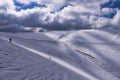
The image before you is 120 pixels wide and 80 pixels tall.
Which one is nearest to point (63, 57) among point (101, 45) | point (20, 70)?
point (101, 45)

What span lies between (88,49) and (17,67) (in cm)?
1502

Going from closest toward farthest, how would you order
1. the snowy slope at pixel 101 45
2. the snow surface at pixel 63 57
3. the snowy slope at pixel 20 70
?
the snowy slope at pixel 20 70 < the snow surface at pixel 63 57 < the snowy slope at pixel 101 45

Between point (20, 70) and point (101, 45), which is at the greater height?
point (20, 70)

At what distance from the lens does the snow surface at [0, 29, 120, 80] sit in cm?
1233

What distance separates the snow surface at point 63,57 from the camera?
1233 centimetres

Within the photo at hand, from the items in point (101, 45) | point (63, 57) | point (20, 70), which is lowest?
point (63, 57)

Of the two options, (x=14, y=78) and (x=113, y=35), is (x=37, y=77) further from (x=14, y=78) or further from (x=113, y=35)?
(x=113, y=35)

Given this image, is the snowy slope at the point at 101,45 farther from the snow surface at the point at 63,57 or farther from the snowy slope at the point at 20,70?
the snowy slope at the point at 20,70

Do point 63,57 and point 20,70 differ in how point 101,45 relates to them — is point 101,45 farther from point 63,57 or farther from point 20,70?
point 20,70

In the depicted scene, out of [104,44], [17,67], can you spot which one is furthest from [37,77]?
[104,44]

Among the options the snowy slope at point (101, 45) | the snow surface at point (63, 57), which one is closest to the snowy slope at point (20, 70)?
the snow surface at point (63, 57)

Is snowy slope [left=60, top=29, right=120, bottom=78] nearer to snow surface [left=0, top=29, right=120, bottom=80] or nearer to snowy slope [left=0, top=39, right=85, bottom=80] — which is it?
snow surface [left=0, top=29, right=120, bottom=80]

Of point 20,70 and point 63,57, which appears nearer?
point 20,70

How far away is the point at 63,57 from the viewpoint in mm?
21906
